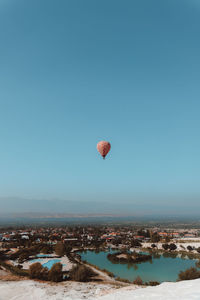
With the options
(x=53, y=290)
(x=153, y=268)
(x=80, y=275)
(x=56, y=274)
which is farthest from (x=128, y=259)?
(x=53, y=290)

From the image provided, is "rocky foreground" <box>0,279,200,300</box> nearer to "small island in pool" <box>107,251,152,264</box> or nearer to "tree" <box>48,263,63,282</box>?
"tree" <box>48,263,63,282</box>

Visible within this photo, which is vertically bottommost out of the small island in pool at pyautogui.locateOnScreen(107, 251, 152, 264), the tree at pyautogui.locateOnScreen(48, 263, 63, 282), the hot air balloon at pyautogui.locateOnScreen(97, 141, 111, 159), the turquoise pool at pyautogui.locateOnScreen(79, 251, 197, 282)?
the turquoise pool at pyautogui.locateOnScreen(79, 251, 197, 282)

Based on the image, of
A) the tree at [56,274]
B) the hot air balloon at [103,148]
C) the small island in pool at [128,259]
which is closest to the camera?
the hot air balloon at [103,148]

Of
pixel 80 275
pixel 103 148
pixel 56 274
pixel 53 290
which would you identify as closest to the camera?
pixel 53 290

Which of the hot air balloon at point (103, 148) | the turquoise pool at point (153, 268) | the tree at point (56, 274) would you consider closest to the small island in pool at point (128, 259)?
the turquoise pool at point (153, 268)

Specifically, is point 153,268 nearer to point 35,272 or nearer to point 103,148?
point 35,272

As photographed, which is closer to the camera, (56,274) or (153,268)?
(56,274)

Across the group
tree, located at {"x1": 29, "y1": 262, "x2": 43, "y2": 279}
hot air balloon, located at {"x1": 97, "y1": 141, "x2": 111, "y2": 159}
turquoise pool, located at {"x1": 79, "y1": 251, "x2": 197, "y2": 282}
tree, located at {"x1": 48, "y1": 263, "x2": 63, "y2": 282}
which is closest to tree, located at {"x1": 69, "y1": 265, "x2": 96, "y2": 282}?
tree, located at {"x1": 48, "y1": 263, "x2": 63, "y2": 282}

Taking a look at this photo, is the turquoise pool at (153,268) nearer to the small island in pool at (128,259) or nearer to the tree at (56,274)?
the small island in pool at (128,259)

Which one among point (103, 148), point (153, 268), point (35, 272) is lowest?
point (153, 268)
